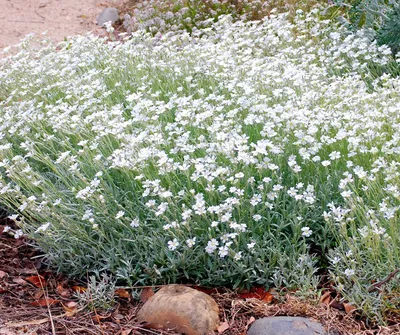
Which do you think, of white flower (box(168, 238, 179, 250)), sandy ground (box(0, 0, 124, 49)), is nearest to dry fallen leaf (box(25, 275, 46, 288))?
white flower (box(168, 238, 179, 250))

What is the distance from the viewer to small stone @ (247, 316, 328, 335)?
2707 mm

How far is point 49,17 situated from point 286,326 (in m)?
9.13

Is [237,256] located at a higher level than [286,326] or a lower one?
higher

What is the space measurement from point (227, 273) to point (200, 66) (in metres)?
2.28

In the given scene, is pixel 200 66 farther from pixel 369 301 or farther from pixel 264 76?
pixel 369 301

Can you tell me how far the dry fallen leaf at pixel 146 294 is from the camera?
321 centimetres

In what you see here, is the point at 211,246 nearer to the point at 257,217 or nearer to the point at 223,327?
the point at 257,217

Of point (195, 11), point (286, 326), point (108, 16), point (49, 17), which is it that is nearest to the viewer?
point (286, 326)

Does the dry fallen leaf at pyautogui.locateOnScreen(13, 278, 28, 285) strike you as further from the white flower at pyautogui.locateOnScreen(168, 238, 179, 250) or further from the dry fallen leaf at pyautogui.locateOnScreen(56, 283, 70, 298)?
the white flower at pyautogui.locateOnScreen(168, 238, 179, 250)

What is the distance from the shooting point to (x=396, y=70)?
202 inches

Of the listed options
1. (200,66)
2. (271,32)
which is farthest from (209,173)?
(271,32)

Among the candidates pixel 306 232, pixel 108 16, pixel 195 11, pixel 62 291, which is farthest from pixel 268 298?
pixel 108 16

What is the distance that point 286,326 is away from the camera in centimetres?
273

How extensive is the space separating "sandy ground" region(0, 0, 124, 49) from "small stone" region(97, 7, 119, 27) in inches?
4.9
